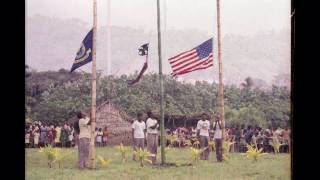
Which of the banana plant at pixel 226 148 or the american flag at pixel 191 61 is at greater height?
the american flag at pixel 191 61

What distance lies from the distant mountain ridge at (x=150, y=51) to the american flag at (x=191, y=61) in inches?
2.2

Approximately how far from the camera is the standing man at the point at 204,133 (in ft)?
21.9

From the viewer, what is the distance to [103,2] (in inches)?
267

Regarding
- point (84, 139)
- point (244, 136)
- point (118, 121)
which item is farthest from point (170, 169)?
point (84, 139)

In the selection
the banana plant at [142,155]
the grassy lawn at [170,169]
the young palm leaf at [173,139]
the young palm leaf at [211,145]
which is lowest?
the grassy lawn at [170,169]

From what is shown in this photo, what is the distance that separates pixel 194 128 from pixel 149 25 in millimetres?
1261

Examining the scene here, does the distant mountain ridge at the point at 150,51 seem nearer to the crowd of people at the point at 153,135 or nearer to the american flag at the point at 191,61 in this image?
the american flag at the point at 191,61

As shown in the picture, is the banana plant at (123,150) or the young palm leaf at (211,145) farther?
the young palm leaf at (211,145)

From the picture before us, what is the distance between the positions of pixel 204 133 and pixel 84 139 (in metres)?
1.34

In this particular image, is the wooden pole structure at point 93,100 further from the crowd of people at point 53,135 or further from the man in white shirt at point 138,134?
the man in white shirt at point 138,134

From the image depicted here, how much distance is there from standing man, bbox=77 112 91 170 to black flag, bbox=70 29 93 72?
57 cm

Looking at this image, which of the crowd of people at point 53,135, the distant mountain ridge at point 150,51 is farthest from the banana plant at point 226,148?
the crowd of people at point 53,135
